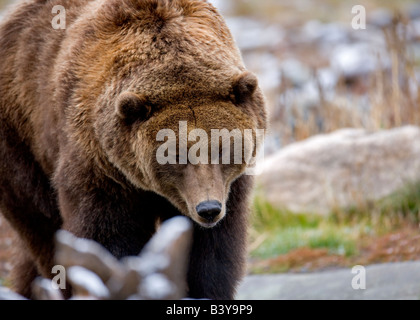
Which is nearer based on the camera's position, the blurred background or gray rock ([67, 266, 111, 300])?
gray rock ([67, 266, 111, 300])

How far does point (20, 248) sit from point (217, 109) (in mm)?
2911

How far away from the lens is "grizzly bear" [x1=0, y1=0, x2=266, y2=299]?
4426 mm

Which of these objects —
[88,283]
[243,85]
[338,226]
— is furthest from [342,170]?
[88,283]

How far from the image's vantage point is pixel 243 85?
452cm

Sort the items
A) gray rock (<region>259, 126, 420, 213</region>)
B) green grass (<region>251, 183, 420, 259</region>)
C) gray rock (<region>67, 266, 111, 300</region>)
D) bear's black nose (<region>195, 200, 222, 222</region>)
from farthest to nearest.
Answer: gray rock (<region>259, 126, 420, 213</region>) < green grass (<region>251, 183, 420, 259</region>) < bear's black nose (<region>195, 200, 222, 222</region>) < gray rock (<region>67, 266, 111, 300</region>)

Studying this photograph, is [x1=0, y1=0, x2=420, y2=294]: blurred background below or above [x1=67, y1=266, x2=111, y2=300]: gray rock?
below

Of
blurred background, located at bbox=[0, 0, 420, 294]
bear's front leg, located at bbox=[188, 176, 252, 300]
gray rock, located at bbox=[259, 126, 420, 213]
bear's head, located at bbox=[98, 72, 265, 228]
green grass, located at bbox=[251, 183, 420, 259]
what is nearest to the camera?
bear's head, located at bbox=[98, 72, 265, 228]
